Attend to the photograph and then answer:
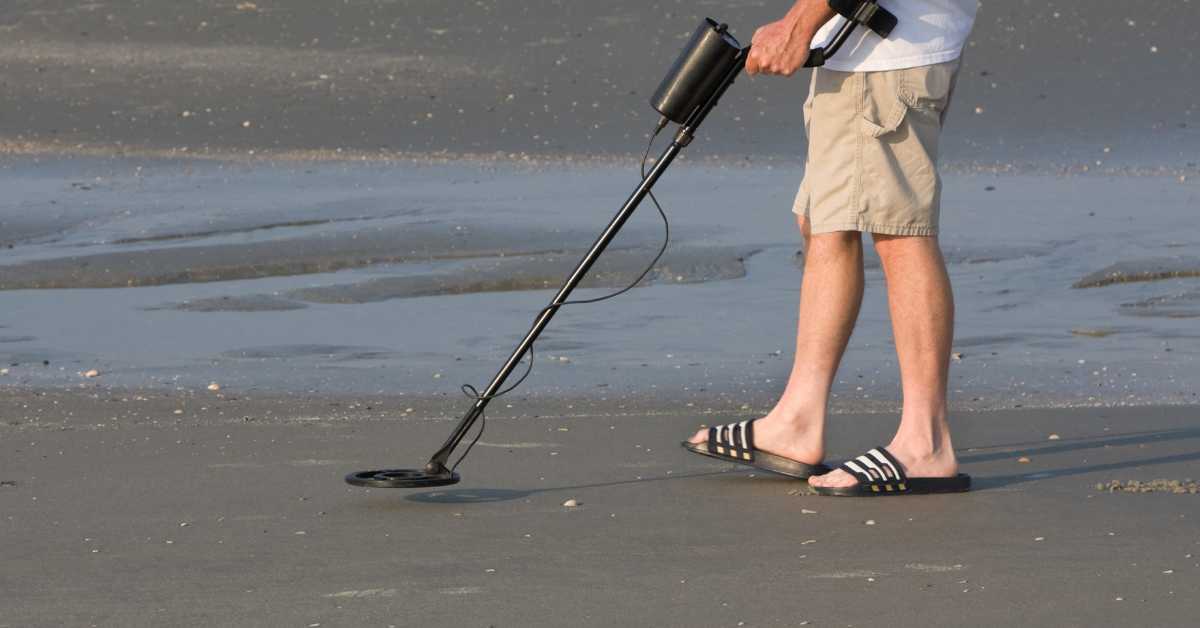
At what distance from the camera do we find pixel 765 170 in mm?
11867

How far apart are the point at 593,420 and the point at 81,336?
243 centimetres

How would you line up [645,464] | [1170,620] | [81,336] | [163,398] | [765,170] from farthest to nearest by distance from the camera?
[765,170], [81,336], [163,398], [645,464], [1170,620]

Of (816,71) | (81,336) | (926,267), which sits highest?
(816,71)

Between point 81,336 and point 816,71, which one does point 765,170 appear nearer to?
point 81,336

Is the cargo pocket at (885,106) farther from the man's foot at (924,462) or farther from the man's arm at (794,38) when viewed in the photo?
the man's foot at (924,462)

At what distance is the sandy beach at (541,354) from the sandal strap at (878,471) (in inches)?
2.1

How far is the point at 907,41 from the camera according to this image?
4410 mm

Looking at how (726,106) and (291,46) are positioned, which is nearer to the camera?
(726,106)

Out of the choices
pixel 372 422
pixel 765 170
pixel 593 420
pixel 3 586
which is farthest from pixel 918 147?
pixel 765 170

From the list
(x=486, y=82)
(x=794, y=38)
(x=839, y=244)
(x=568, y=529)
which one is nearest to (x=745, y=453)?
(x=839, y=244)

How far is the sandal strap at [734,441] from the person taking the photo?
460 centimetres

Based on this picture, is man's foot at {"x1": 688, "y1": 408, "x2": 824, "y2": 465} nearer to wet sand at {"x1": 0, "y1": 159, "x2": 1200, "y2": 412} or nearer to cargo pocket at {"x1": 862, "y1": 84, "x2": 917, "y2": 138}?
cargo pocket at {"x1": 862, "y1": 84, "x2": 917, "y2": 138}

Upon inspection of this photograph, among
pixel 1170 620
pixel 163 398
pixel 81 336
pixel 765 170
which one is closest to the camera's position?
pixel 1170 620

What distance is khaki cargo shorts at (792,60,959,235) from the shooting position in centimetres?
438
